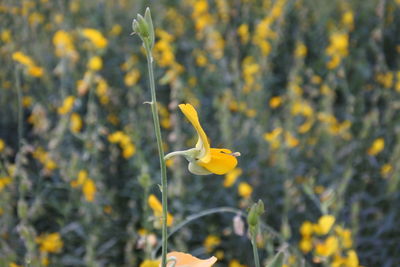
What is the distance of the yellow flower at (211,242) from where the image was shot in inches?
88.7

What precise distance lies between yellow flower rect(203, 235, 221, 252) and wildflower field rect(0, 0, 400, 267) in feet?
0.04

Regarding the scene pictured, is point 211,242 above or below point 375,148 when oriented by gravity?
below

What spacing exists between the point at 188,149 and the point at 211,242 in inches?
18.7

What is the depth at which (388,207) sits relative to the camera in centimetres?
254

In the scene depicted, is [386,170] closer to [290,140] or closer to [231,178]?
[290,140]

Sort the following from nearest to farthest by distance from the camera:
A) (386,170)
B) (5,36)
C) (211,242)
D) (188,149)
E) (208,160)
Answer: (208,160), (188,149), (211,242), (386,170), (5,36)

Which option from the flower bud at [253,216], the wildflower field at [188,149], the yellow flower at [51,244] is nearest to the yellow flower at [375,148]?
the wildflower field at [188,149]

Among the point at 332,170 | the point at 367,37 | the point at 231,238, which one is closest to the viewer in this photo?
the point at 231,238

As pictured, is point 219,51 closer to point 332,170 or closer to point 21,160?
point 332,170

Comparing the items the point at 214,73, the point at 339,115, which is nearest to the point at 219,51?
the point at 214,73

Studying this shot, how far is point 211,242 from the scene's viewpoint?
Result: 2.25 m

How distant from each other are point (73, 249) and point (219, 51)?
1630 millimetres

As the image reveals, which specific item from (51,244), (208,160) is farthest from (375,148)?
(208,160)

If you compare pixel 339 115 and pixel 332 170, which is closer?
pixel 332 170
